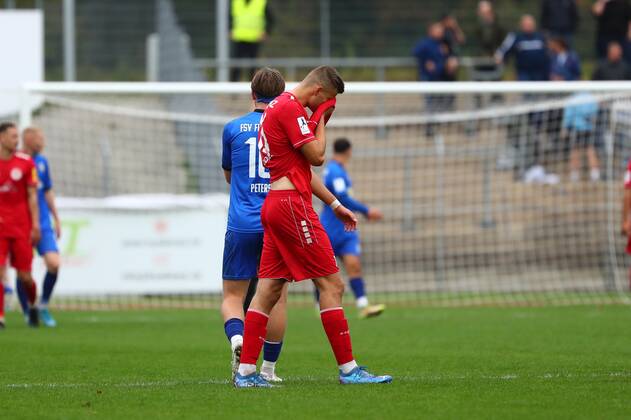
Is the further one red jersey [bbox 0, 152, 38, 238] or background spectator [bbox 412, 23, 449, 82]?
background spectator [bbox 412, 23, 449, 82]

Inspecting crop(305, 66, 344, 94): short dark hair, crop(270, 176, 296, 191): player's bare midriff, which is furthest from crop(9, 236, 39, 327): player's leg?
crop(305, 66, 344, 94): short dark hair

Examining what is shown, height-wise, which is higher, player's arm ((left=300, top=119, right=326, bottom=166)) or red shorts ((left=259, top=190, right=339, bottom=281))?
player's arm ((left=300, top=119, right=326, bottom=166))

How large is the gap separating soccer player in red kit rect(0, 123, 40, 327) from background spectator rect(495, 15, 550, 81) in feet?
38.6

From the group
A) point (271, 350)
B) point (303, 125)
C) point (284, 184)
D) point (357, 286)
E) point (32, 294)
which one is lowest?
point (357, 286)

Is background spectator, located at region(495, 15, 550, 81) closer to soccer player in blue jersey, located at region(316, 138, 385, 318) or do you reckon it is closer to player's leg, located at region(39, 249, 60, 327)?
soccer player in blue jersey, located at region(316, 138, 385, 318)

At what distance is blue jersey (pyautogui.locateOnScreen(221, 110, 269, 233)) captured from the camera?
28.3ft

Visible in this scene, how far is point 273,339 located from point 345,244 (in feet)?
22.8

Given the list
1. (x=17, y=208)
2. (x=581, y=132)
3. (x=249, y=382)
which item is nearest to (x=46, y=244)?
(x=17, y=208)

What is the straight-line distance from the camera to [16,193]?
13.8 metres

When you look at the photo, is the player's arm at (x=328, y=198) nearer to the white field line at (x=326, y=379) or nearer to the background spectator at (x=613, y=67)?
the white field line at (x=326, y=379)

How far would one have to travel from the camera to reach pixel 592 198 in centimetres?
2038

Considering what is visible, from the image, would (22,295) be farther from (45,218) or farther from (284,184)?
(284,184)

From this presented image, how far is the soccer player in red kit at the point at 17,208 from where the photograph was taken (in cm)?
1363

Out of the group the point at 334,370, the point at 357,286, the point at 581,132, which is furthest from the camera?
the point at 581,132
